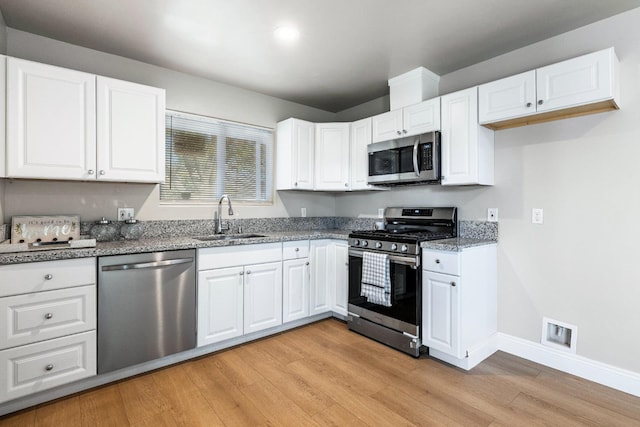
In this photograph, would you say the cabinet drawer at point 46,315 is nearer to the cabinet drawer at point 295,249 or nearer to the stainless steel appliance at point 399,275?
the cabinet drawer at point 295,249

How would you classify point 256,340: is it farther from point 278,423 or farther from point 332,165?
point 332,165

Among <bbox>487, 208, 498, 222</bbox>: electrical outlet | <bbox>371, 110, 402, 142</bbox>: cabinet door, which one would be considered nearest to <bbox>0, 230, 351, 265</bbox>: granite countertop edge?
<bbox>371, 110, 402, 142</bbox>: cabinet door

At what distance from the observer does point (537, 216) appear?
2.52m

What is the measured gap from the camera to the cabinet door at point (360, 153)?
343 cm

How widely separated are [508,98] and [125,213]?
10.5 feet

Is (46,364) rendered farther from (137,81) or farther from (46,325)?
(137,81)

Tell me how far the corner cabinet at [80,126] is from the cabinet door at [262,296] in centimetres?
113

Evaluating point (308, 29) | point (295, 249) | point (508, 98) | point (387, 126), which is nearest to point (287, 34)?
point (308, 29)

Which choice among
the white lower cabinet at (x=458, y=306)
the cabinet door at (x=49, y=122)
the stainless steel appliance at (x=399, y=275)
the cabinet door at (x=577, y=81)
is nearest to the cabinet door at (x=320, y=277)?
the stainless steel appliance at (x=399, y=275)

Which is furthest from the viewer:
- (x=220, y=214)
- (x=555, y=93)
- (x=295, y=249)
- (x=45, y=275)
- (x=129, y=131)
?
(x=220, y=214)

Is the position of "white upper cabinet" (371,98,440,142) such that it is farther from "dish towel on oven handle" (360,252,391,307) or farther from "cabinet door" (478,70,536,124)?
"dish towel on oven handle" (360,252,391,307)

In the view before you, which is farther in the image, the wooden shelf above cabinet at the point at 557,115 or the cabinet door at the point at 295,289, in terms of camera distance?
the cabinet door at the point at 295,289

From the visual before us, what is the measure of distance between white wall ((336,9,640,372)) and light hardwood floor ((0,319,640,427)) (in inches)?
16.8

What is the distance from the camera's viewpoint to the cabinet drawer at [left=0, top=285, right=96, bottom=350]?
1.83 metres
